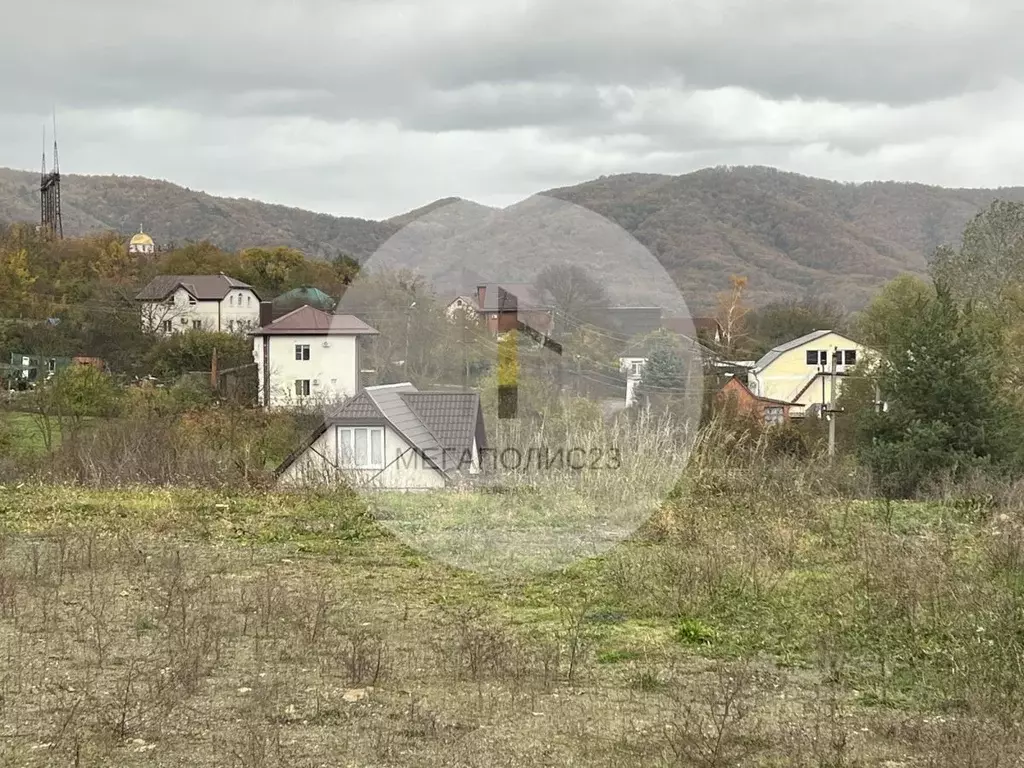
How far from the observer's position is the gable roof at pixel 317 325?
504 inches

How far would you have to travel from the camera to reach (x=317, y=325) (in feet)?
58.4

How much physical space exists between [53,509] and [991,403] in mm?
15984

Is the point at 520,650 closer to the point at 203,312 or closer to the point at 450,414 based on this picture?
the point at 450,414

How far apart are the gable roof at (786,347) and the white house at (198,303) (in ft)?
66.2

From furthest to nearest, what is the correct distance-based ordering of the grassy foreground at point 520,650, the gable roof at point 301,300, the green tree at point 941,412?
the gable roof at point 301,300, the green tree at point 941,412, the grassy foreground at point 520,650

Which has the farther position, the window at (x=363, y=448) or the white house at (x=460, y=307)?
the window at (x=363, y=448)

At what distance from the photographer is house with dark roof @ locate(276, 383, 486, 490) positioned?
1138 centimetres

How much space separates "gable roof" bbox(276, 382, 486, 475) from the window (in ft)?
0.92

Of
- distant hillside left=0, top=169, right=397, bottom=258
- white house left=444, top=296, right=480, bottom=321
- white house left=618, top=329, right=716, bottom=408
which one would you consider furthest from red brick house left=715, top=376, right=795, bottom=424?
distant hillside left=0, top=169, right=397, bottom=258

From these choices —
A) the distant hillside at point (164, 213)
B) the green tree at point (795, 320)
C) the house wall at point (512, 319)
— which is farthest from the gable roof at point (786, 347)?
the house wall at point (512, 319)

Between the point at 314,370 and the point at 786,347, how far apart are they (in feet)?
85.7

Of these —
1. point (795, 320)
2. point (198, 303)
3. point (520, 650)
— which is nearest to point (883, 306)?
point (795, 320)

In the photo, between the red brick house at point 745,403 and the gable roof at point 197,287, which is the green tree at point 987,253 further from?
the gable roof at point 197,287

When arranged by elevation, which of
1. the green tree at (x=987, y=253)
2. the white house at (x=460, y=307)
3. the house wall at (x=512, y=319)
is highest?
the green tree at (x=987, y=253)
